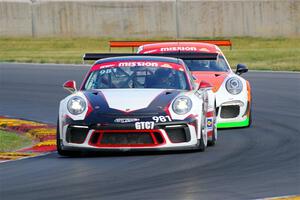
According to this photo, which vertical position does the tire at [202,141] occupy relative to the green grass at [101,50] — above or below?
above

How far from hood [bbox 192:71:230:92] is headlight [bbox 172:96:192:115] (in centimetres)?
333

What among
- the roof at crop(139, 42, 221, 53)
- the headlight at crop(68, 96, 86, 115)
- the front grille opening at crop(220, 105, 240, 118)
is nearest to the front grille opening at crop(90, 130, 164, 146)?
the headlight at crop(68, 96, 86, 115)

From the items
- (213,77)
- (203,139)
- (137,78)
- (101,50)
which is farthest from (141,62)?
(101,50)

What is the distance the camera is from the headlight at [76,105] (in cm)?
1236

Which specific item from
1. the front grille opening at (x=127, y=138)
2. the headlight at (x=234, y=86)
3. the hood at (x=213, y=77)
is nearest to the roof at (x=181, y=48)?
the hood at (x=213, y=77)

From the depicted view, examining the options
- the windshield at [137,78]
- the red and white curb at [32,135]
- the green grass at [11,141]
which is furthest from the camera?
the green grass at [11,141]

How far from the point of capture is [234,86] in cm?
1591

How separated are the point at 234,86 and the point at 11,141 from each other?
10.6ft

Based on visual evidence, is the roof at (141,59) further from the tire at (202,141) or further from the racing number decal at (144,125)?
the racing number decal at (144,125)

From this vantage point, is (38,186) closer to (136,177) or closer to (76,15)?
(136,177)

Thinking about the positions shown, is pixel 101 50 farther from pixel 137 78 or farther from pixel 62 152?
pixel 62 152

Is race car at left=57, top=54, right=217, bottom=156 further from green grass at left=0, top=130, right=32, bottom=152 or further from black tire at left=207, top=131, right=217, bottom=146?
green grass at left=0, top=130, right=32, bottom=152

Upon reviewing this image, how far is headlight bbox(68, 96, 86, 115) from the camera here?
12.4 meters

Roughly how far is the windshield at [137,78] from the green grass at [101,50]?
15.2m
